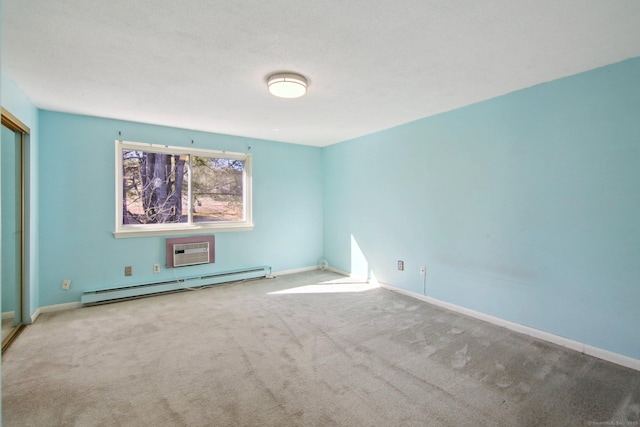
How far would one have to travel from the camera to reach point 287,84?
253 centimetres

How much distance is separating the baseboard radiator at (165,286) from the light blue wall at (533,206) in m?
2.17

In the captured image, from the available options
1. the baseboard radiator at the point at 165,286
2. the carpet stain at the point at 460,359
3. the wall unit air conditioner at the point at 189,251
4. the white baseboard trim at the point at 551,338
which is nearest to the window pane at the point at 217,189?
the wall unit air conditioner at the point at 189,251

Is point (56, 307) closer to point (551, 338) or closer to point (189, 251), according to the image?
point (189, 251)

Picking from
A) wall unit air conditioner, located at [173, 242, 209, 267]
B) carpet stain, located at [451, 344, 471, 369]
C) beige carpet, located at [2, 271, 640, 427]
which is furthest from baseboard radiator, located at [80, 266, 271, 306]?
carpet stain, located at [451, 344, 471, 369]

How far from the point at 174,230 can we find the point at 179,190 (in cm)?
60

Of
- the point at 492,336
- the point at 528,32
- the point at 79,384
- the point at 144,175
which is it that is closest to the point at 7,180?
the point at 144,175

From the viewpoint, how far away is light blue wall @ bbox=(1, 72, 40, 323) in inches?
115

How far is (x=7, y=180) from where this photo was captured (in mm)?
3008

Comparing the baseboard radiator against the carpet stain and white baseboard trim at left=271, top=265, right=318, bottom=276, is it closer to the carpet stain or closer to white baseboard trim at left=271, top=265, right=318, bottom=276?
white baseboard trim at left=271, top=265, right=318, bottom=276

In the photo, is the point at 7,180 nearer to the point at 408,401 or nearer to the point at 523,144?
the point at 408,401

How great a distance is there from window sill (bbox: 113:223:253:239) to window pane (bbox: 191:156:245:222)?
6.3 inches

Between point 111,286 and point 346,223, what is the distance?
11.3ft

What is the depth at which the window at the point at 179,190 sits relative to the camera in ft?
13.1

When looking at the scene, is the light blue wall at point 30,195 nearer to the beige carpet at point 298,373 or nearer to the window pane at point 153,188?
the beige carpet at point 298,373
